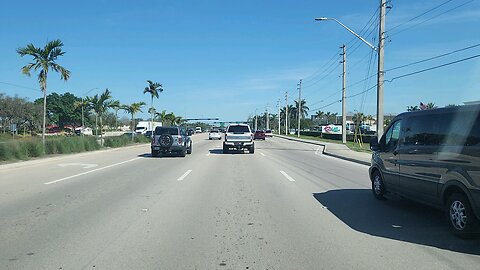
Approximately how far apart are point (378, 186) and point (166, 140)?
1767 centimetres

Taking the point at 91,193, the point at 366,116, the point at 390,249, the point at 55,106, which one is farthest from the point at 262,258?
the point at 366,116

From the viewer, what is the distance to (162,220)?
8.40 metres

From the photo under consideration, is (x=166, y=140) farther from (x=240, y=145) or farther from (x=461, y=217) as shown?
(x=461, y=217)

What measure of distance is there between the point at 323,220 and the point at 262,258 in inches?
108

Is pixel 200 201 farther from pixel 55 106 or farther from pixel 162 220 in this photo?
pixel 55 106

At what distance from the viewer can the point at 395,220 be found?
8.47 m

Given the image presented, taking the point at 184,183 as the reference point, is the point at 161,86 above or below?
above

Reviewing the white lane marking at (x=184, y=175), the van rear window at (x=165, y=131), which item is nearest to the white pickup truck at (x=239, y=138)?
the van rear window at (x=165, y=131)

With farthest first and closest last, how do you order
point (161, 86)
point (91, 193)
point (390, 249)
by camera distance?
point (161, 86)
point (91, 193)
point (390, 249)

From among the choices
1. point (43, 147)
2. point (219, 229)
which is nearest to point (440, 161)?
point (219, 229)

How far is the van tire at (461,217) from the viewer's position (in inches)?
270

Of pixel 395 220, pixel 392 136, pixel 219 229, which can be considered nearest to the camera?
pixel 219 229

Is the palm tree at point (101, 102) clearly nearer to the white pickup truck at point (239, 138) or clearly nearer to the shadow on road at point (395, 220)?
the white pickup truck at point (239, 138)

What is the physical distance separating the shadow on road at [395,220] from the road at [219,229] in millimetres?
19
